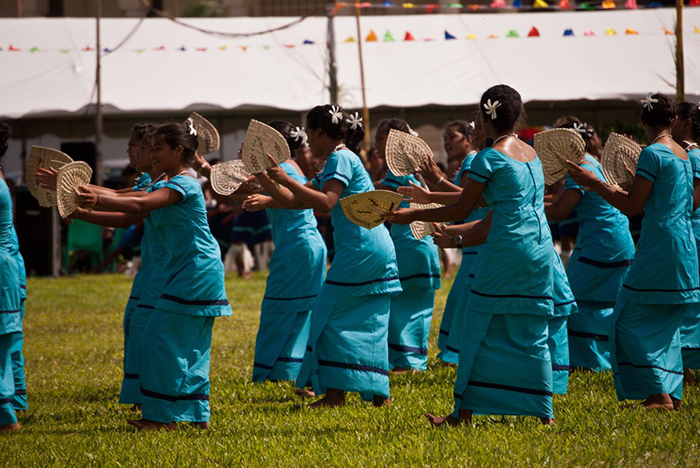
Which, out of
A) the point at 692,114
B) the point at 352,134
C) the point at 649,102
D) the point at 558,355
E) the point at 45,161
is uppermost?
the point at 649,102

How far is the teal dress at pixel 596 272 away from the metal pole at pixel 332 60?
1100 centimetres

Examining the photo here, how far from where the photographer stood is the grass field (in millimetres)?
4816

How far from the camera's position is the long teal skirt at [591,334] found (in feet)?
24.7

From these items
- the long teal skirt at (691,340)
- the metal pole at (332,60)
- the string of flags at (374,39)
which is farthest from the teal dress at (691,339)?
the string of flags at (374,39)

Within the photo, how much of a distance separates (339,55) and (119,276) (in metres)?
6.29

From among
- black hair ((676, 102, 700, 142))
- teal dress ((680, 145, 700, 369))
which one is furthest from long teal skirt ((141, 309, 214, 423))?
black hair ((676, 102, 700, 142))

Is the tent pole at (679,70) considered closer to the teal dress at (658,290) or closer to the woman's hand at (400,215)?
the teal dress at (658,290)

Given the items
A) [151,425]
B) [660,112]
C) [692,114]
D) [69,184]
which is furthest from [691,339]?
[69,184]

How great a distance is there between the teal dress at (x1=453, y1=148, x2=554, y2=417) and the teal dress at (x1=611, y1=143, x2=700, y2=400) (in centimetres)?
92

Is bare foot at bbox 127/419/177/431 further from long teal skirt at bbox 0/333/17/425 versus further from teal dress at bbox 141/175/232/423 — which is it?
long teal skirt at bbox 0/333/17/425

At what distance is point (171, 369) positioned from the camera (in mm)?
5789

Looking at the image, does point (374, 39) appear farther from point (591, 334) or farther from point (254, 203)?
point (254, 203)

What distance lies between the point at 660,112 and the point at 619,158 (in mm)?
667

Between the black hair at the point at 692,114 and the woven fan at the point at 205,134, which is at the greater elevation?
the black hair at the point at 692,114
